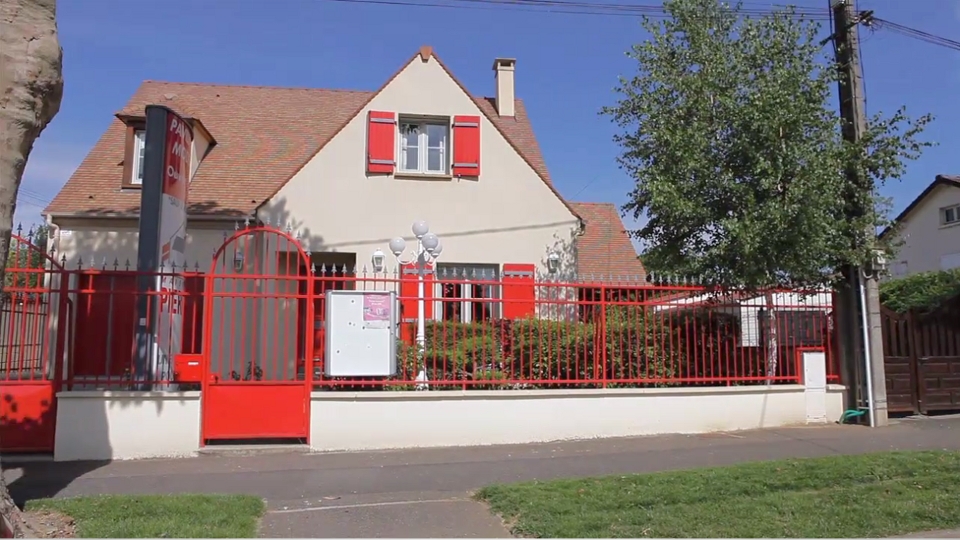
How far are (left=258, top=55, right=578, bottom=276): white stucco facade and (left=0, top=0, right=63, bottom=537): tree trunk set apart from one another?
936 cm

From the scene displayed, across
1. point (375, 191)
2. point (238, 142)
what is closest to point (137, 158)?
point (238, 142)

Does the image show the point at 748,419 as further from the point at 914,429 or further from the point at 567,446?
the point at 567,446

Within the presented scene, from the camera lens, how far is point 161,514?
628 cm

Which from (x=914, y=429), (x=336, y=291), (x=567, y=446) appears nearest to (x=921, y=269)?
(x=914, y=429)

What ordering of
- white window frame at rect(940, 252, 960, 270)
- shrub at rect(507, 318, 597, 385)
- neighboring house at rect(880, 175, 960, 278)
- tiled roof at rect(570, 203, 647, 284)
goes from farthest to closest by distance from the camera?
neighboring house at rect(880, 175, 960, 278)
white window frame at rect(940, 252, 960, 270)
tiled roof at rect(570, 203, 647, 284)
shrub at rect(507, 318, 597, 385)

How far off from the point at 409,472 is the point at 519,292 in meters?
4.71

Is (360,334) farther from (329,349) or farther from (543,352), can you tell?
(543,352)

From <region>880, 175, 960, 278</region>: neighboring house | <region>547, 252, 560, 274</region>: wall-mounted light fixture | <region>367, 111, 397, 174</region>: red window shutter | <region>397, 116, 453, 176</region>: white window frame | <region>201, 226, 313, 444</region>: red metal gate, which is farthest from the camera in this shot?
<region>880, 175, 960, 278</region>: neighboring house

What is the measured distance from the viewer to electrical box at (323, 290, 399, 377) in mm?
9922

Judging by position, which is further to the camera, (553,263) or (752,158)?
(553,263)

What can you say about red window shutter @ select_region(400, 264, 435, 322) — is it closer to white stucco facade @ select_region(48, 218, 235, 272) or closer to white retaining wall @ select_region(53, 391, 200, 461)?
white retaining wall @ select_region(53, 391, 200, 461)

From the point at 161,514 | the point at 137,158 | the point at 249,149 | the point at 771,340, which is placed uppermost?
the point at 249,149

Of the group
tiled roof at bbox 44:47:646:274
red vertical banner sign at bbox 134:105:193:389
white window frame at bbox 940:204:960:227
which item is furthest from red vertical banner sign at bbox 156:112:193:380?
white window frame at bbox 940:204:960:227

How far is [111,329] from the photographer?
9.38 meters
